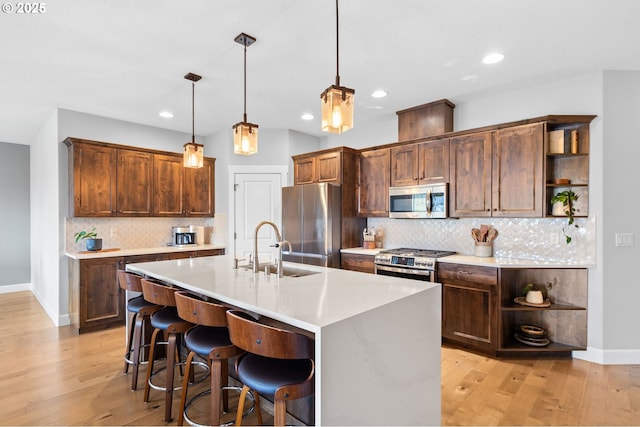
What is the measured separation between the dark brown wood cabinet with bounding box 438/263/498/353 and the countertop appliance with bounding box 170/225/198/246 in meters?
3.77

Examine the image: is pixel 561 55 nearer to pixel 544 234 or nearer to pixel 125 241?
pixel 544 234

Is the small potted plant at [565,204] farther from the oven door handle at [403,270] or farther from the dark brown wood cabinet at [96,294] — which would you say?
the dark brown wood cabinet at [96,294]

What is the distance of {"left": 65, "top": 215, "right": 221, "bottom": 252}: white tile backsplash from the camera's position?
4430 mm

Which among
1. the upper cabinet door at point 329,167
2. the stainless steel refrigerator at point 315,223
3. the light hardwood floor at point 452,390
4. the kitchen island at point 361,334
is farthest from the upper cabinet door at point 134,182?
the kitchen island at point 361,334

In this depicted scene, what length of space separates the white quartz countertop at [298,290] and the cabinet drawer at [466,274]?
4.68ft

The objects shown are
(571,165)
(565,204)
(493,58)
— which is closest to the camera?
(493,58)

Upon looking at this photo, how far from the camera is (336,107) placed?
193 centimetres

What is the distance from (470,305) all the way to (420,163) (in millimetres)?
1715

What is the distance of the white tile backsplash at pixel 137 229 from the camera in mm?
4430

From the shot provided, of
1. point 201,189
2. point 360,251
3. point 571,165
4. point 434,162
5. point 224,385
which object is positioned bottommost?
point 224,385

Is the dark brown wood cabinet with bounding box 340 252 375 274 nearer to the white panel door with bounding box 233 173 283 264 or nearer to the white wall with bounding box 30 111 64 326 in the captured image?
the white panel door with bounding box 233 173 283 264

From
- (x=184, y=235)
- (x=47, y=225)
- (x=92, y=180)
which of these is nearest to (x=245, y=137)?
(x=92, y=180)

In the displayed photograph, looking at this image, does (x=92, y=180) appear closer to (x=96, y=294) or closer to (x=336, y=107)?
(x=96, y=294)

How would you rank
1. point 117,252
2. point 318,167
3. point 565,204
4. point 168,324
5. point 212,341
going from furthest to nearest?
point 318,167 → point 117,252 → point 565,204 → point 168,324 → point 212,341
